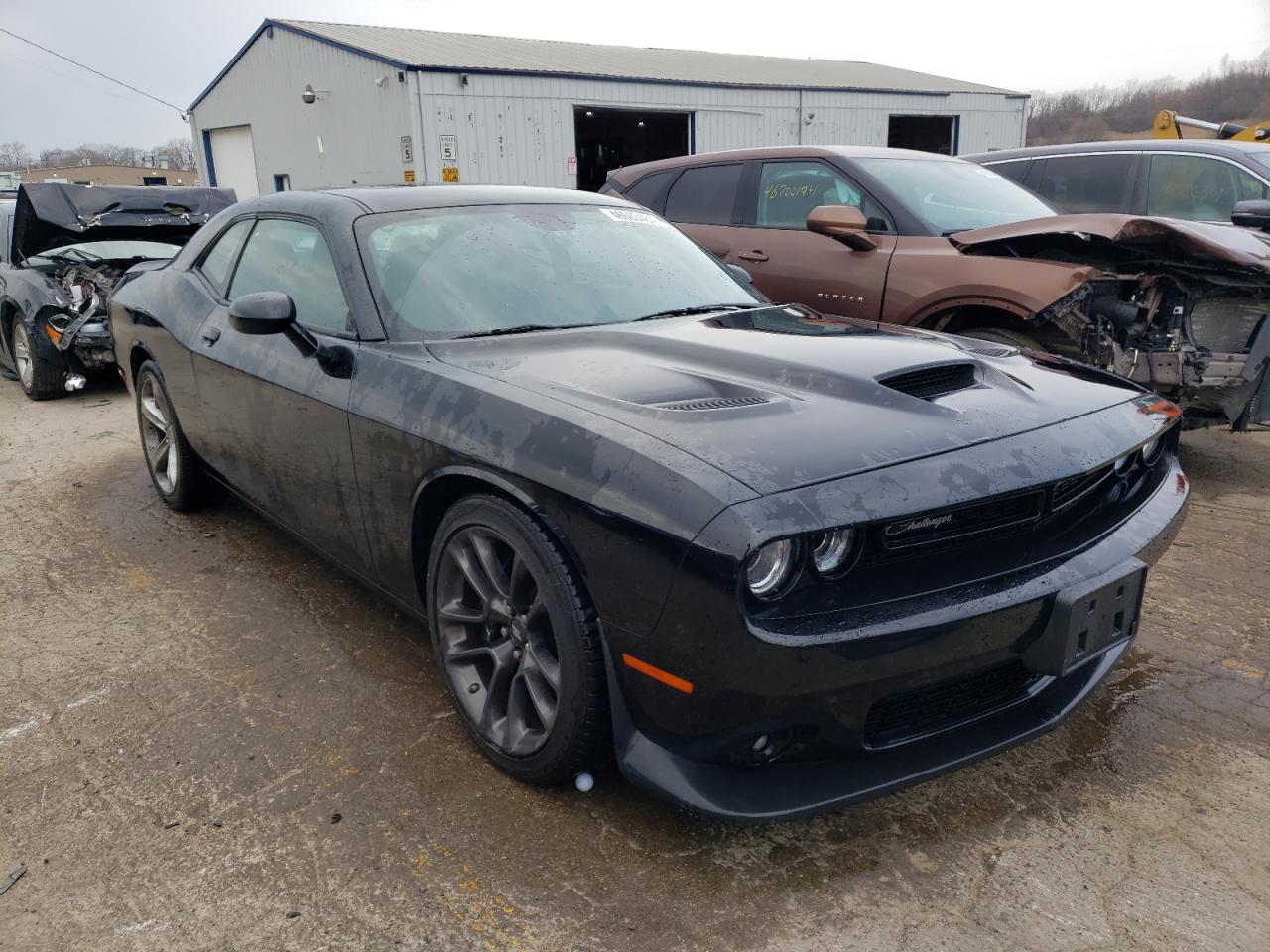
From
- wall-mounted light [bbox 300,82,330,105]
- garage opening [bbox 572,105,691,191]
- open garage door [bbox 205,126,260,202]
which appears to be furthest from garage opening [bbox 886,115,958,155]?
open garage door [bbox 205,126,260,202]

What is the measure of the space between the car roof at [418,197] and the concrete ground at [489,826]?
1.47 metres

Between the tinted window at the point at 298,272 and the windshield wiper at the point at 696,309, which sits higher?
the tinted window at the point at 298,272

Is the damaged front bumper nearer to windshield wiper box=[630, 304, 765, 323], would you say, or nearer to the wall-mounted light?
windshield wiper box=[630, 304, 765, 323]

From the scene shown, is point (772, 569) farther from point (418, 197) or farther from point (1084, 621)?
point (418, 197)

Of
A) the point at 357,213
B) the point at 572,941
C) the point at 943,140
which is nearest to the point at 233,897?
the point at 572,941

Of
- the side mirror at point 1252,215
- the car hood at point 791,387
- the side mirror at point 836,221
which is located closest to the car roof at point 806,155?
the side mirror at point 836,221

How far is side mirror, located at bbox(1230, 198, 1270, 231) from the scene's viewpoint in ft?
16.3

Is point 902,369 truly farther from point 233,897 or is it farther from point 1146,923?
point 233,897

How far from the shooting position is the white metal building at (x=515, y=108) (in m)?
16.9

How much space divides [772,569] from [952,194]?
4.14 metres

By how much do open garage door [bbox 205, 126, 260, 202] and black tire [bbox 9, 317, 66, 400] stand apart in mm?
16365

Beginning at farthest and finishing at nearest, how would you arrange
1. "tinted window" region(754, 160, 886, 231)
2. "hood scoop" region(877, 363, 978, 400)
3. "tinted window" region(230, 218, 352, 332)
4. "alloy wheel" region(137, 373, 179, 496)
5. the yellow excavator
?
the yellow excavator → "tinted window" region(754, 160, 886, 231) → "alloy wheel" region(137, 373, 179, 496) → "tinted window" region(230, 218, 352, 332) → "hood scoop" region(877, 363, 978, 400)

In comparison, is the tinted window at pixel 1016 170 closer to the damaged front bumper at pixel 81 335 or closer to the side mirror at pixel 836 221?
the side mirror at pixel 836 221

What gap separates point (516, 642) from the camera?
241 centimetres
